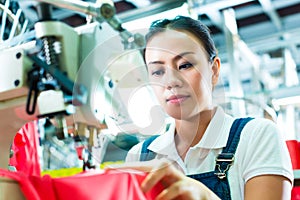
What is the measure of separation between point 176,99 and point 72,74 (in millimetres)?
165

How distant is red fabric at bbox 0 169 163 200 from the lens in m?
0.65

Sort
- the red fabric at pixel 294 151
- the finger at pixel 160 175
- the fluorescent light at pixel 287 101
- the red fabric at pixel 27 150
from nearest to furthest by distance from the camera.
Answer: the finger at pixel 160 175 → the red fabric at pixel 27 150 → the red fabric at pixel 294 151 → the fluorescent light at pixel 287 101

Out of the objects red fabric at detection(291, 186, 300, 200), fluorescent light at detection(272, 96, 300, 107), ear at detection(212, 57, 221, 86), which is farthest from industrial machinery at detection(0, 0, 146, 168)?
fluorescent light at detection(272, 96, 300, 107)

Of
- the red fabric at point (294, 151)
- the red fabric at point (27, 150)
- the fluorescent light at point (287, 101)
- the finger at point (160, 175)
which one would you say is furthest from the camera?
the fluorescent light at point (287, 101)

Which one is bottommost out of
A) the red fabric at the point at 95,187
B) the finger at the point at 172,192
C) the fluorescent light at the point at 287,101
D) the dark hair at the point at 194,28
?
the finger at the point at 172,192

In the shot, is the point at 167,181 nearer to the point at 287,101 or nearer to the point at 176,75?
the point at 176,75

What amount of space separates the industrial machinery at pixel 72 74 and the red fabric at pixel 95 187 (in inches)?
2.6

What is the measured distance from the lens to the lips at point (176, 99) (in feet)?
2.31

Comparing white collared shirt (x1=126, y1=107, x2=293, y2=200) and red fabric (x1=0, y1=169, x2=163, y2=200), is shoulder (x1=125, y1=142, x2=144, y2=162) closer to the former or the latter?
red fabric (x1=0, y1=169, x2=163, y2=200)

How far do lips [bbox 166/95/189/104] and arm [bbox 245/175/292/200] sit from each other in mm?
316

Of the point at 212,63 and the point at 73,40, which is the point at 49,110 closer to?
the point at 73,40

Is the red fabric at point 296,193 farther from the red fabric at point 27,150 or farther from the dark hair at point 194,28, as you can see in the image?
the red fabric at point 27,150

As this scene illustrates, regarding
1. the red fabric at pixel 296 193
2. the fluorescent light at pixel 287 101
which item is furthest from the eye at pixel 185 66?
the fluorescent light at pixel 287 101

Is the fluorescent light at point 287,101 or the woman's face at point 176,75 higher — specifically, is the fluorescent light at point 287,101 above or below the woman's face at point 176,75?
above
